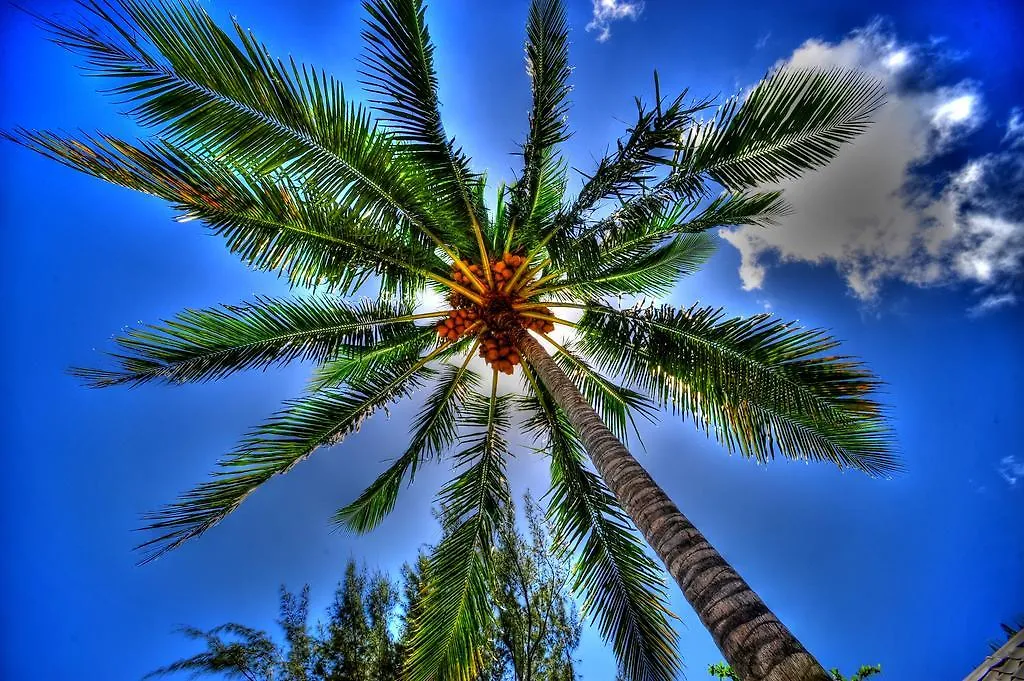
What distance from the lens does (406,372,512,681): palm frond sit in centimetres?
486

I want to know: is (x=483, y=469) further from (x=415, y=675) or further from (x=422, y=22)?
(x=422, y=22)

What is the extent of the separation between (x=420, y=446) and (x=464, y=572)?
6.95ft

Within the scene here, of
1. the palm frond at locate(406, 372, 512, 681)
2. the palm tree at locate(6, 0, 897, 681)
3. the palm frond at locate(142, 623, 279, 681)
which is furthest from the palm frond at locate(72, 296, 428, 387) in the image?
the palm frond at locate(142, 623, 279, 681)

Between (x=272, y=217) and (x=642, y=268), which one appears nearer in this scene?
(x=272, y=217)

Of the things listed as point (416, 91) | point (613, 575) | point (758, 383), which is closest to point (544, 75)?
point (416, 91)

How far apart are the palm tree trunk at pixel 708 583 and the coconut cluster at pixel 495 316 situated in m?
2.51

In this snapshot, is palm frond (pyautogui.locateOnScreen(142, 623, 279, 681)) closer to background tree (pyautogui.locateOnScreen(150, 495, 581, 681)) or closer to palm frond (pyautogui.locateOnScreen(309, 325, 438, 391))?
background tree (pyautogui.locateOnScreen(150, 495, 581, 681))

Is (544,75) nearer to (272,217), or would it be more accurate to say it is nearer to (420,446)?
(272,217)

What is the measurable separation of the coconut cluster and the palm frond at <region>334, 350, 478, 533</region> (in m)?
0.68

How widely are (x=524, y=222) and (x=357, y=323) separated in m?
2.73

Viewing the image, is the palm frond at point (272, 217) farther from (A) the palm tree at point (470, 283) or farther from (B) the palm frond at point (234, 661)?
(B) the palm frond at point (234, 661)

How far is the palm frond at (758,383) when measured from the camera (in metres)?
4.44

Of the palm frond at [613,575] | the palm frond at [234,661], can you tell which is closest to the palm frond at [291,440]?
the palm frond at [613,575]

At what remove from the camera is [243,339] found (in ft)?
17.0
